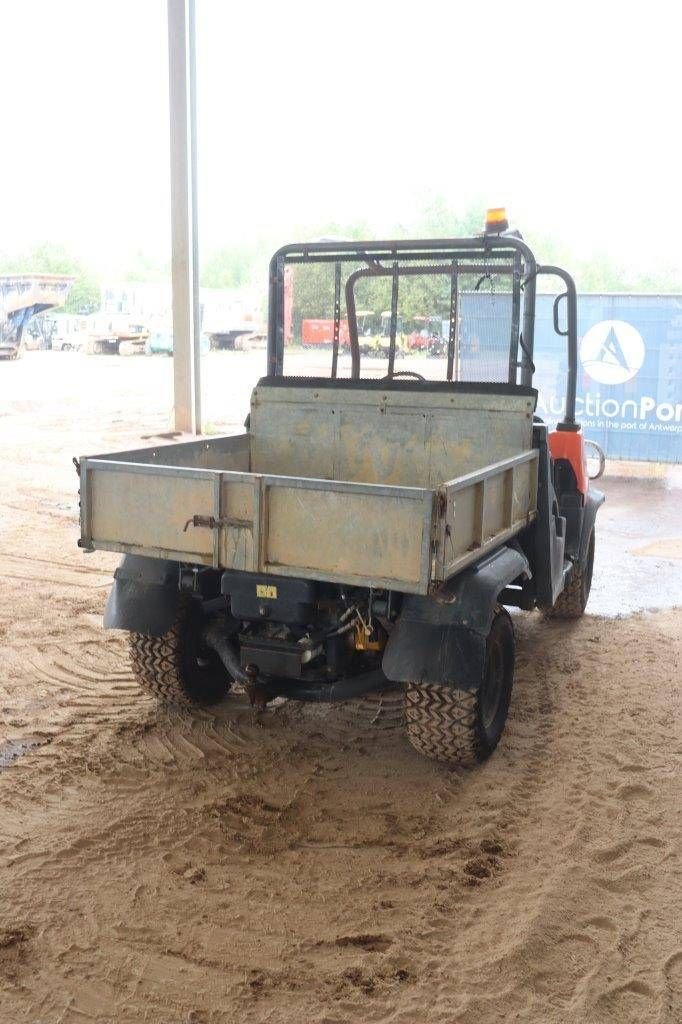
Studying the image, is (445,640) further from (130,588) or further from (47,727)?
(47,727)

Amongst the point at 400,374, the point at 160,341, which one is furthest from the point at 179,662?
the point at 160,341

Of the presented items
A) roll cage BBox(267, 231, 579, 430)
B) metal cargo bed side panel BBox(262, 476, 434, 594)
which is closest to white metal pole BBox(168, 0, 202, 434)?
roll cage BBox(267, 231, 579, 430)

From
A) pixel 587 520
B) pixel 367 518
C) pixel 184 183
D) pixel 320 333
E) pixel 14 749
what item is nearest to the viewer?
pixel 367 518

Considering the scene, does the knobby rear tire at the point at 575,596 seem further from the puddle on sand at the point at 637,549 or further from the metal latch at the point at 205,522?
the metal latch at the point at 205,522

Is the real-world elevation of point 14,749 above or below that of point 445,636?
below

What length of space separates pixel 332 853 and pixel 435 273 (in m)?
2.83

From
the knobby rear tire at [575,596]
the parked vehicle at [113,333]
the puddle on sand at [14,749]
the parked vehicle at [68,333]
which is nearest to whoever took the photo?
the puddle on sand at [14,749]

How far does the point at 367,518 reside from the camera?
3318 mm

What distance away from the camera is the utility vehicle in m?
3.44

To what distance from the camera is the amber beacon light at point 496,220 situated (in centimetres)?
454

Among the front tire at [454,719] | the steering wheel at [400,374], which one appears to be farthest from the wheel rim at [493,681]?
the steering wheel at [400,374]

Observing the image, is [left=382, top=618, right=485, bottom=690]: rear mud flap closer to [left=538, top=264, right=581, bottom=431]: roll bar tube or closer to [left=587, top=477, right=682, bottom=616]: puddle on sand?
[left=538, top=264, right=581, bottom=431]: roll bar tube

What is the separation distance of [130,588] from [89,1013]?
1900 mm

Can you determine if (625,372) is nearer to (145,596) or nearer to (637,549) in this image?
(637,549)
